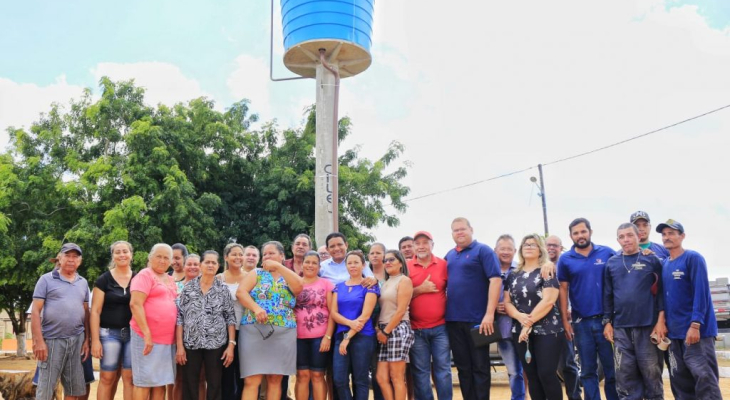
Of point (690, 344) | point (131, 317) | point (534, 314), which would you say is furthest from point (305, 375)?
point (690, 344)

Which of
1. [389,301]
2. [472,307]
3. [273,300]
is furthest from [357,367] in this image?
[472,307]

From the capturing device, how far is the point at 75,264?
20.5 ft

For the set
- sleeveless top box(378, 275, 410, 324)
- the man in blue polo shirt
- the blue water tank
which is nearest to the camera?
sleeveless top box(378, 275, 410, 324)

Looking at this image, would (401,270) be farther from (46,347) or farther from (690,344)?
(46,347)

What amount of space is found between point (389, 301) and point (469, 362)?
100 cm

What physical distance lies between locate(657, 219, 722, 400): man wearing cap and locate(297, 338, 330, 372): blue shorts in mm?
3305

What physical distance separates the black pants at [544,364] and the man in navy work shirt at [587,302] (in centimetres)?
48

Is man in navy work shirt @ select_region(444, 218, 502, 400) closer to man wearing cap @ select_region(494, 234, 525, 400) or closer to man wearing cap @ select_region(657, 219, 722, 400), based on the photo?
man wearing cap @ select_region(494, 234, 525, 400)

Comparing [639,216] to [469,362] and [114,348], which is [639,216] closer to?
[469,362]

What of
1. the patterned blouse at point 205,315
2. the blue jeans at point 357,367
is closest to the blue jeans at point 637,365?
the blue jeans at point 357,367

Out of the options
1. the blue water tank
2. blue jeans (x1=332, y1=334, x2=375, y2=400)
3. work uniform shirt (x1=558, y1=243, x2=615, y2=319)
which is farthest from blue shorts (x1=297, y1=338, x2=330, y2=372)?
the blue water tank

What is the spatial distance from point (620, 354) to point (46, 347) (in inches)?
221

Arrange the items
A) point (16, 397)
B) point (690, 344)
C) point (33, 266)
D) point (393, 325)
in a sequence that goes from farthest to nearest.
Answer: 1. point (33, 266)
2. point (16, 397)
3. point (393, 325)
4. point (690, 344)

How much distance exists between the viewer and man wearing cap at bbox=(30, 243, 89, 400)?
5949mm
